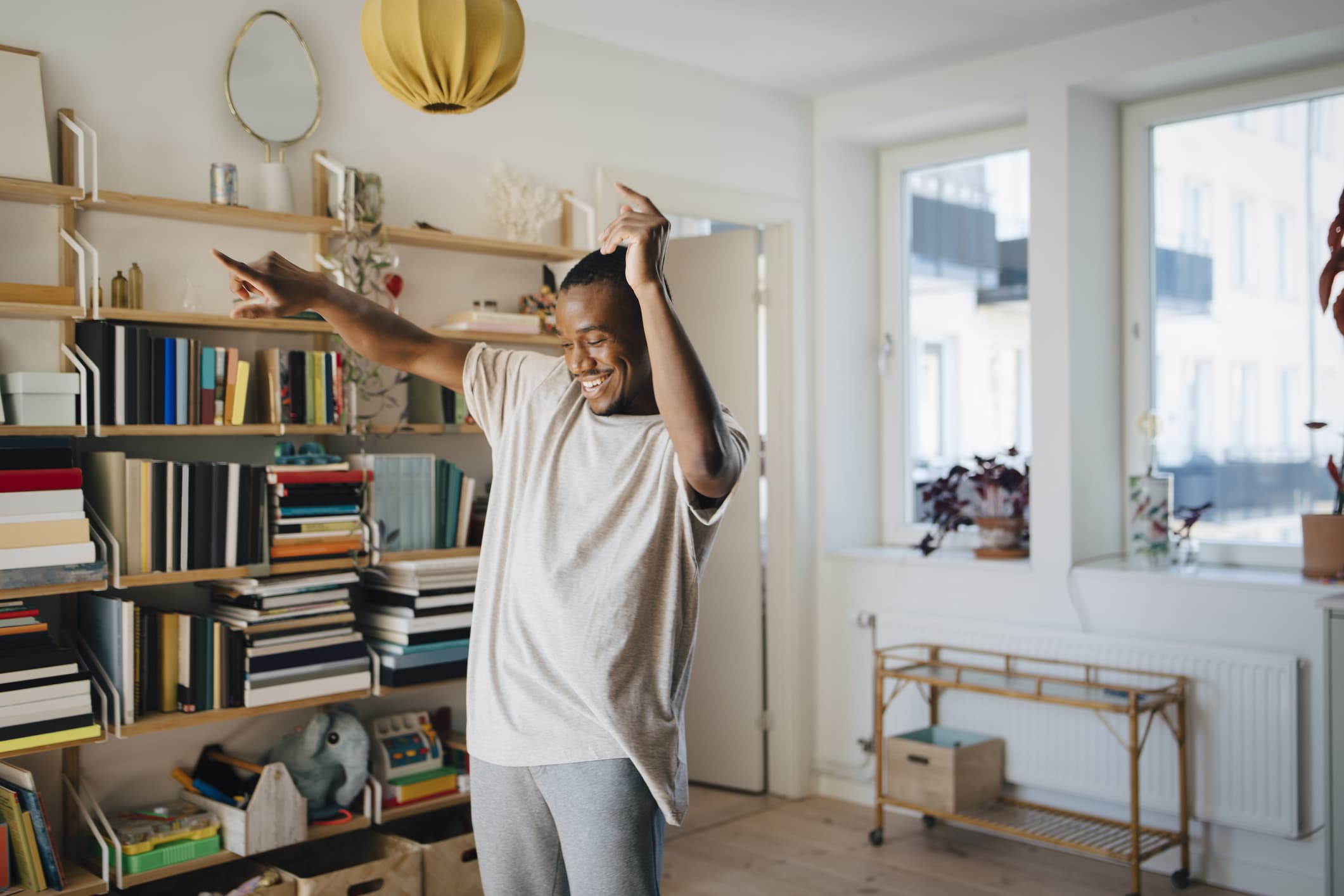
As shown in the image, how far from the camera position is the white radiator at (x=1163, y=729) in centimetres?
321

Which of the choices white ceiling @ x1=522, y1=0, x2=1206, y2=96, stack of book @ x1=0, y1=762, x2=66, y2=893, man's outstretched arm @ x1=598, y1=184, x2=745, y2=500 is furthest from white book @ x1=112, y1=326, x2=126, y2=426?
man's outstretched arm @ x1=598, y1=184, x2=745, y2=500

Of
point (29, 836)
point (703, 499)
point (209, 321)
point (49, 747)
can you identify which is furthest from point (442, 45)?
point (29, 836)

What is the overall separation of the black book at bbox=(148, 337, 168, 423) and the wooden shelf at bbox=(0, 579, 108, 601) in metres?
0.37

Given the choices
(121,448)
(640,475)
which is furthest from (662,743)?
(121,448)

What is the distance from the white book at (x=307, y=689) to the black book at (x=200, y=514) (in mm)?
321

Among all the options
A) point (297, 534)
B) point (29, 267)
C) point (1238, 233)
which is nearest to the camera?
point (29, 267)

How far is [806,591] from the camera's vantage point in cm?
432

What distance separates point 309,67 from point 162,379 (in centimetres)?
93

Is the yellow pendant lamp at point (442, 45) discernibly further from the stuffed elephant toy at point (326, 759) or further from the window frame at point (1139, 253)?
the window frame at point (1139, 253)

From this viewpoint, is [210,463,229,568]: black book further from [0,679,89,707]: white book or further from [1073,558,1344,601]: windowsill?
[1073,558,1344,601]: windowsill

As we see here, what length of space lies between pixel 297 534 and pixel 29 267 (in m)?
0.82

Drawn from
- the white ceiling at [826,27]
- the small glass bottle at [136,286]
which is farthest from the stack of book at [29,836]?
the white ceiling at [826,27]

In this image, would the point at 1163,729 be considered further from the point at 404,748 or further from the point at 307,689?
the point at 307,689

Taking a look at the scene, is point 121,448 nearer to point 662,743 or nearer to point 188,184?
point 188,184
